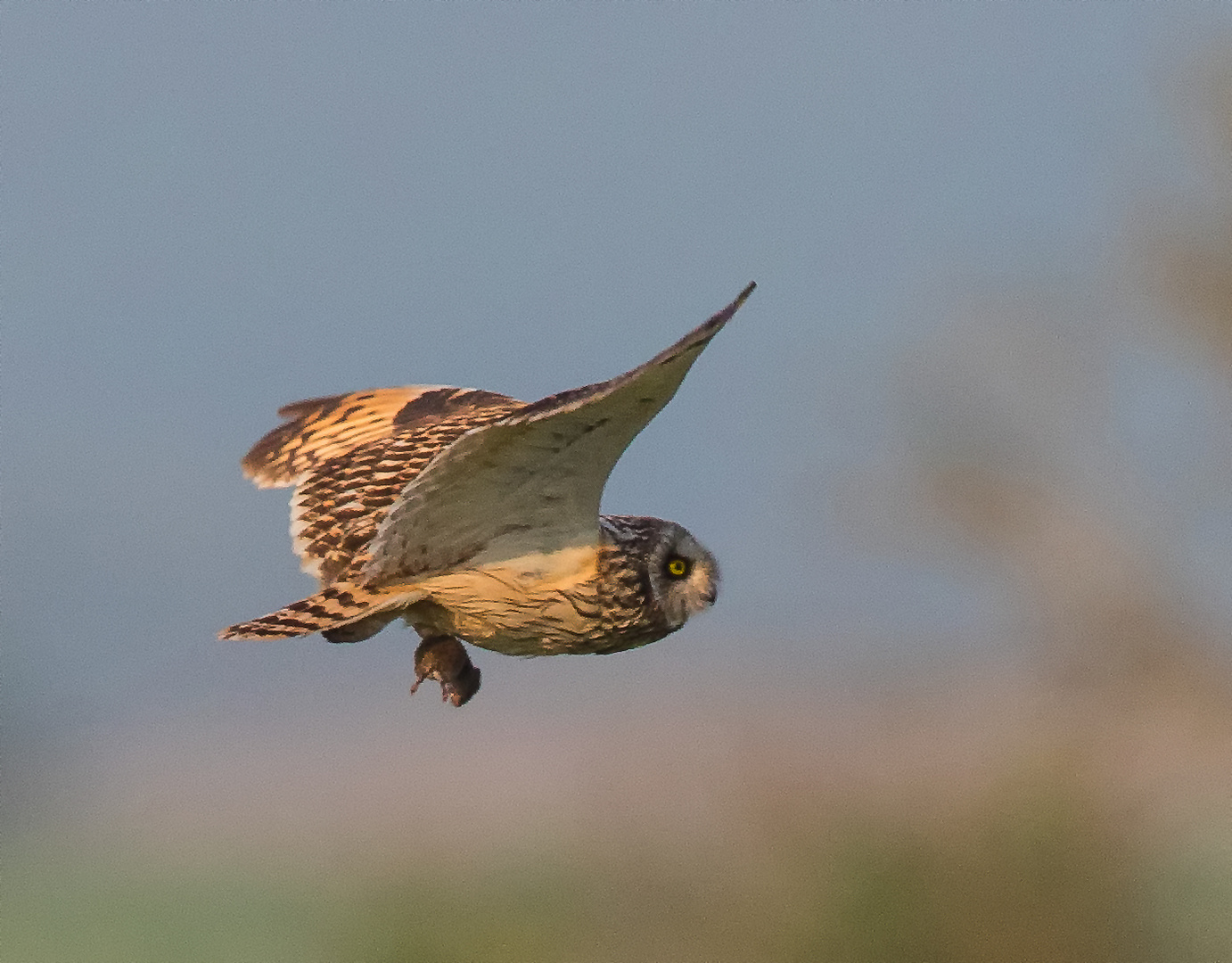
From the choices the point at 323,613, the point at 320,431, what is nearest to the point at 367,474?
the point at 320,431

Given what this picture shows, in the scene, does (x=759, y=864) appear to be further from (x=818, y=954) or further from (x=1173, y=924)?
(x=1173, y=924)

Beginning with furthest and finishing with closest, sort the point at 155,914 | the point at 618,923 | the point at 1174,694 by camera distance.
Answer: the point at 155,914, the point at 1174,694, the point at 618,923

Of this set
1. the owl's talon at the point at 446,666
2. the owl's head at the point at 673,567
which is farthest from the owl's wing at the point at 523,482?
the owl's talon at the point at 446,666

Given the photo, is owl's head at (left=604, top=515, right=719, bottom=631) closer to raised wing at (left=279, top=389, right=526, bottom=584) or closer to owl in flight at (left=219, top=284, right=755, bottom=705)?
owl in flight at (left=219, top=284, right=755, bottom=705)

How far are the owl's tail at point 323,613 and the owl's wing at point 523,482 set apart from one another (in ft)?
0.12

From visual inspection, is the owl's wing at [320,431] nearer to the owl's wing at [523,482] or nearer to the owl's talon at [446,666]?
the owl's talon at [446,666]

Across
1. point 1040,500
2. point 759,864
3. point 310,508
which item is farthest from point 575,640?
point 1040,500

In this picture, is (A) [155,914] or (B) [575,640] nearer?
(B) [575,640]

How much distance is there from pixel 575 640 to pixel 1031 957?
17.7 feet

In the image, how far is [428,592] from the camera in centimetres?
326

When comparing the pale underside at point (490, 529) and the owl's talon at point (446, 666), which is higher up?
the pale underside at point (490, 529)

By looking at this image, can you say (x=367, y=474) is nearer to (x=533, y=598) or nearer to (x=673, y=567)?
(x=533, y=598)

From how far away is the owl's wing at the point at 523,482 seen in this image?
2.70 m

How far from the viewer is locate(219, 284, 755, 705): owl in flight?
290cm
